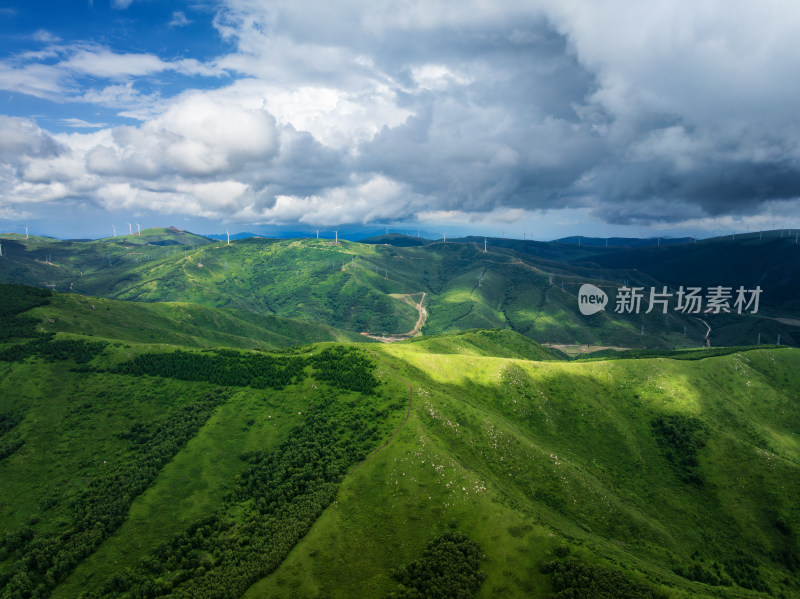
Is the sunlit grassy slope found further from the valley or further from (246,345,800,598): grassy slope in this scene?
the valley

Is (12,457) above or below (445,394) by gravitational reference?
below

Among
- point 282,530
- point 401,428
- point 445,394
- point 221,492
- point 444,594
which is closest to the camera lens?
point 444,594

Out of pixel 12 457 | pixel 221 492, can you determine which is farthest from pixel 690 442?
pixel 12 457

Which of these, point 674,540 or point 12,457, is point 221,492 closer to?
point 12,457

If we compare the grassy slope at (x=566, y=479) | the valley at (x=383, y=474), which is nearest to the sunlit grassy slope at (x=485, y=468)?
the grassy slope at (x=566, y=479)

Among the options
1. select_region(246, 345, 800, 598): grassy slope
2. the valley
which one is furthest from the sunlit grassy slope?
the valley

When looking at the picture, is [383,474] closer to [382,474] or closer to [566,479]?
[382,474]

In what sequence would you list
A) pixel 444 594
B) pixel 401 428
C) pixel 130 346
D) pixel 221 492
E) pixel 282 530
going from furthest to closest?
pixel 130 346
pixel 401 428
pixel 221 492
pixel 282 530
pixel 444 594

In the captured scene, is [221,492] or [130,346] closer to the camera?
[221,492]
